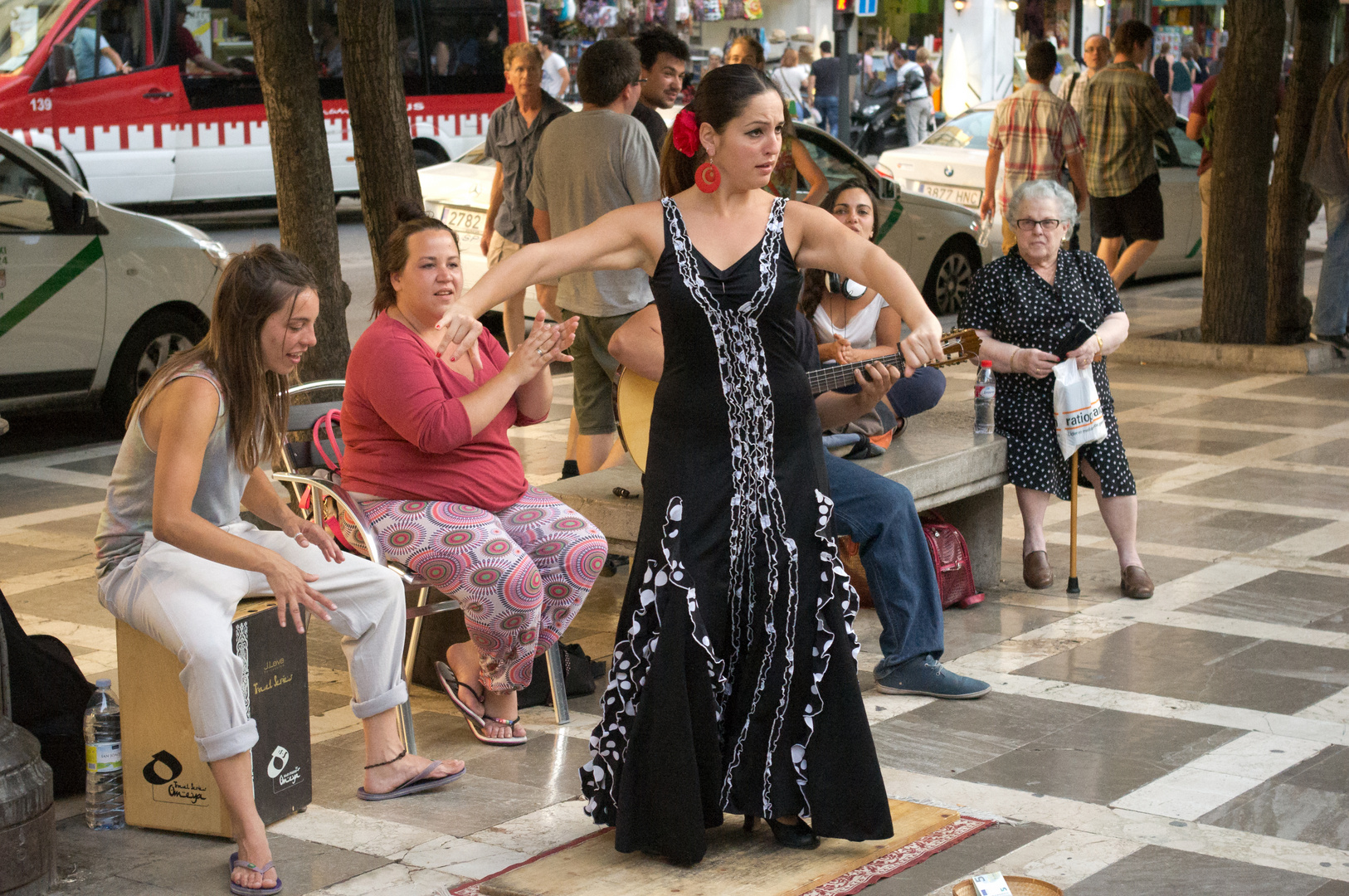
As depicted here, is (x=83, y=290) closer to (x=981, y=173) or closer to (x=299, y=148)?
(x=299, y=148)

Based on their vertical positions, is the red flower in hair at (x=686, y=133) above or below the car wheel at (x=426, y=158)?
above

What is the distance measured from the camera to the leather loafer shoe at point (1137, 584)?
6191 mm

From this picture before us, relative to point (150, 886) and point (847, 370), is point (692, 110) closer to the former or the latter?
point (847, 370)

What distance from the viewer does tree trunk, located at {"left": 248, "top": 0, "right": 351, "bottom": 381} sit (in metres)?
7.80

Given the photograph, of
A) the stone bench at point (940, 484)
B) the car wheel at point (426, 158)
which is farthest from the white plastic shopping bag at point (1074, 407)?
the car wheel at point (426, 158)

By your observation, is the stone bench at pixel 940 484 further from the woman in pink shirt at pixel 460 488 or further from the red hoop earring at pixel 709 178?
the red hoop earring at pixel 709 178

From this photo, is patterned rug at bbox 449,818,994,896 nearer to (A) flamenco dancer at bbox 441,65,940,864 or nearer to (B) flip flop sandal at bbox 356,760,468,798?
(A) flamenco dancer at bbox 441,65,940,864

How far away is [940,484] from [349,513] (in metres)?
2.20

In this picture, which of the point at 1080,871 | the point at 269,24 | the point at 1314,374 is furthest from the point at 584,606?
the point at 1314,374

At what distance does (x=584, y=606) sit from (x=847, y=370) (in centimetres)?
222

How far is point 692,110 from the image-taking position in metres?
3.85

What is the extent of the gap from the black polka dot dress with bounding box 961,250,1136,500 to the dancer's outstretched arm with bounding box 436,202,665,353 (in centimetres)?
269

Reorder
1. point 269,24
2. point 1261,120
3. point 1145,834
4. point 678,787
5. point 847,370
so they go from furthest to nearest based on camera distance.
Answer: point 1261,120 → point 269,24 → point 847,370 → point 1145,834 → point 678,787

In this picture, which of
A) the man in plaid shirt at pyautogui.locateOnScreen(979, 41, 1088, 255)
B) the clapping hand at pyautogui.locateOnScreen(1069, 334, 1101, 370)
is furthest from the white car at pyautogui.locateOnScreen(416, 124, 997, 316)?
the clapping hand at pyautogui.locateOnScreen(1069, 334, 1101, 370)
